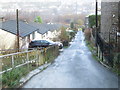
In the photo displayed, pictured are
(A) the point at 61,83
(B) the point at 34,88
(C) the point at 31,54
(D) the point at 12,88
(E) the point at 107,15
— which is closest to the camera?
(D) the point at 12,88

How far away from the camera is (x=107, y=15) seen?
1066 inches

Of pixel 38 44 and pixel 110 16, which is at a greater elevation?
pixel 110 16

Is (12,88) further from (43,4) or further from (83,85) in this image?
(43,4)

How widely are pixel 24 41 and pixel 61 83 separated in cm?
2915

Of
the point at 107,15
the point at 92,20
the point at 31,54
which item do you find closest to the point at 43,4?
the point at 92,20

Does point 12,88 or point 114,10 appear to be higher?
point 114,10

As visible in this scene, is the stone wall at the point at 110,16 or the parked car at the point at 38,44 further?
the parked car at the point at 38,44

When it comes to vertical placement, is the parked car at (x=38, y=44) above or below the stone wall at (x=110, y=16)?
below

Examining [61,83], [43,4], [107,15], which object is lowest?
[61,83]

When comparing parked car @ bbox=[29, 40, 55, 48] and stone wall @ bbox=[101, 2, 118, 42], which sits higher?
stone wall @ bbox=[101, 2, 118, 42]

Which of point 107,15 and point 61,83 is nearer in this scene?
point 61,83

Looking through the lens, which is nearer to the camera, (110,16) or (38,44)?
(110,16)

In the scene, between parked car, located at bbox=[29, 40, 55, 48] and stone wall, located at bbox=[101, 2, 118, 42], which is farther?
parked car, located at bbox=[29, 40, 55, 48]

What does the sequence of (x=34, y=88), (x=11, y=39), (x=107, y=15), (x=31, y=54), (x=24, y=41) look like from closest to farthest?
(x=34, y=88) → (x=31, y=54) → (x=107, y=15) → (x=11, y=39) → (x=24, y=41)
